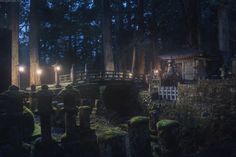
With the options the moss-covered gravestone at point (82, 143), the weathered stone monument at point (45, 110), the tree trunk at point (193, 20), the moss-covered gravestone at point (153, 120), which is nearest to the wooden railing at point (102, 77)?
the moss-covered gravestone at point (153, 120)

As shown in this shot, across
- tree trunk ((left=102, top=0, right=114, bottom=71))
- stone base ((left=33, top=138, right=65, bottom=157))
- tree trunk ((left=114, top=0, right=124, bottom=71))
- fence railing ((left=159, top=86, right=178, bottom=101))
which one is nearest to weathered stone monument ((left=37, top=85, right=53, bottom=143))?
stone base ((left=33, top=138, right=65, bottom=157))

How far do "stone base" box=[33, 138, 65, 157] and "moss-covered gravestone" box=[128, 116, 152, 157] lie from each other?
311 cm

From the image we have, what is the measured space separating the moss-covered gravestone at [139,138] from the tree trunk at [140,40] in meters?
26.7

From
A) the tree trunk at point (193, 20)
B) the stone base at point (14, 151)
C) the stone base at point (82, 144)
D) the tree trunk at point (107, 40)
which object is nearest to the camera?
the stone base at point (14, 151)

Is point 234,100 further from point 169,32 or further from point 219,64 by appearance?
point 169,32

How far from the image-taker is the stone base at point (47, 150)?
12.1 meters

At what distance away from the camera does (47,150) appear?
12.3 metres

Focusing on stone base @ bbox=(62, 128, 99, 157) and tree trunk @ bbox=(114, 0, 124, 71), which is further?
tree trunk @ bbox=(114, 0, 124, 71)

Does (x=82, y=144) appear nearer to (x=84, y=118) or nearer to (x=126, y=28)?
(x=84, y=118)

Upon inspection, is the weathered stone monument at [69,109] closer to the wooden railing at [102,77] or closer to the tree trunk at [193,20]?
the wooden railing at [102,77]

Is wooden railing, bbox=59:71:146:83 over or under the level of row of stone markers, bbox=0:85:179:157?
over

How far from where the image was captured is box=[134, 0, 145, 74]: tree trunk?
3945 centimetres

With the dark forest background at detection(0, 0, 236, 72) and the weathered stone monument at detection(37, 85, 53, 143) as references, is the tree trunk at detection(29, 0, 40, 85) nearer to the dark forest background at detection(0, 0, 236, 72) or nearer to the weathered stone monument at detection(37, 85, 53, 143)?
the dark forest background at detection(0, 0, 236, 72)

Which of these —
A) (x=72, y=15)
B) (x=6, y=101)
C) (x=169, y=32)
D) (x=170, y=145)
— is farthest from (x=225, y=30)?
(x=6, y=101)
